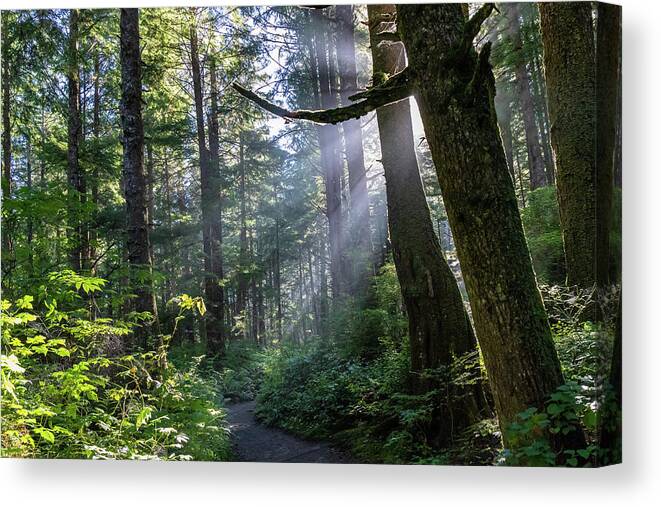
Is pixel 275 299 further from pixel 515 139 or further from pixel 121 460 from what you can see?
pixel 515 139

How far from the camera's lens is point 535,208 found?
4168 mm

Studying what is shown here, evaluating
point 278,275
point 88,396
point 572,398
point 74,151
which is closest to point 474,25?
point 572,398

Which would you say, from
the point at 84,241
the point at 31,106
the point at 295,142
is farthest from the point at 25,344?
the point at 295,142

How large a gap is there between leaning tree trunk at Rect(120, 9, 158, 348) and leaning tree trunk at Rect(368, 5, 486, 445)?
1838 millimetres

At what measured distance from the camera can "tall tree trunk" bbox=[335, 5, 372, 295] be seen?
421 cm

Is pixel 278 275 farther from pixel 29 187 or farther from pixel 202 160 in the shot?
pixel 29 187

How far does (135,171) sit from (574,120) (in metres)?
3.24

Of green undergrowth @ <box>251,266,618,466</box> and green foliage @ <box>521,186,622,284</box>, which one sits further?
green foliage @ <box>521,186,622,284</box>

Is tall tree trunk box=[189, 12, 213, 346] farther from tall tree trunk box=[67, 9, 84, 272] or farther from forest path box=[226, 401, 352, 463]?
forest path box=[226, 401, 352, 463]

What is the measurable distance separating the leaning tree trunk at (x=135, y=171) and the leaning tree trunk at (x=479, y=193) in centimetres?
238

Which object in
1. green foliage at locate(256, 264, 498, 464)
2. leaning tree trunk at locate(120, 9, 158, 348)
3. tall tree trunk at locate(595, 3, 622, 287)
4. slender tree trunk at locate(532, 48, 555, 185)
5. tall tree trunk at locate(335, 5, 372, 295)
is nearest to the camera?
tall tree trunk at locate(595, 3, 622, 287)

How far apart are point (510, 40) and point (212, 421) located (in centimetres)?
340

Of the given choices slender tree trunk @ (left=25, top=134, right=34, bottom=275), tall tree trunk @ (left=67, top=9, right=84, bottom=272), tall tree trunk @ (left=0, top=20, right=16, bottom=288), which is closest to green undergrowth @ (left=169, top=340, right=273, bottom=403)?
tall tree trunk @ (left=67, top=9, right=84, bottom=272)

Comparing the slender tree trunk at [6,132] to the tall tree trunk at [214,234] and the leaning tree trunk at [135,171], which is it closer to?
the leaning tree trunk at [135,171]
